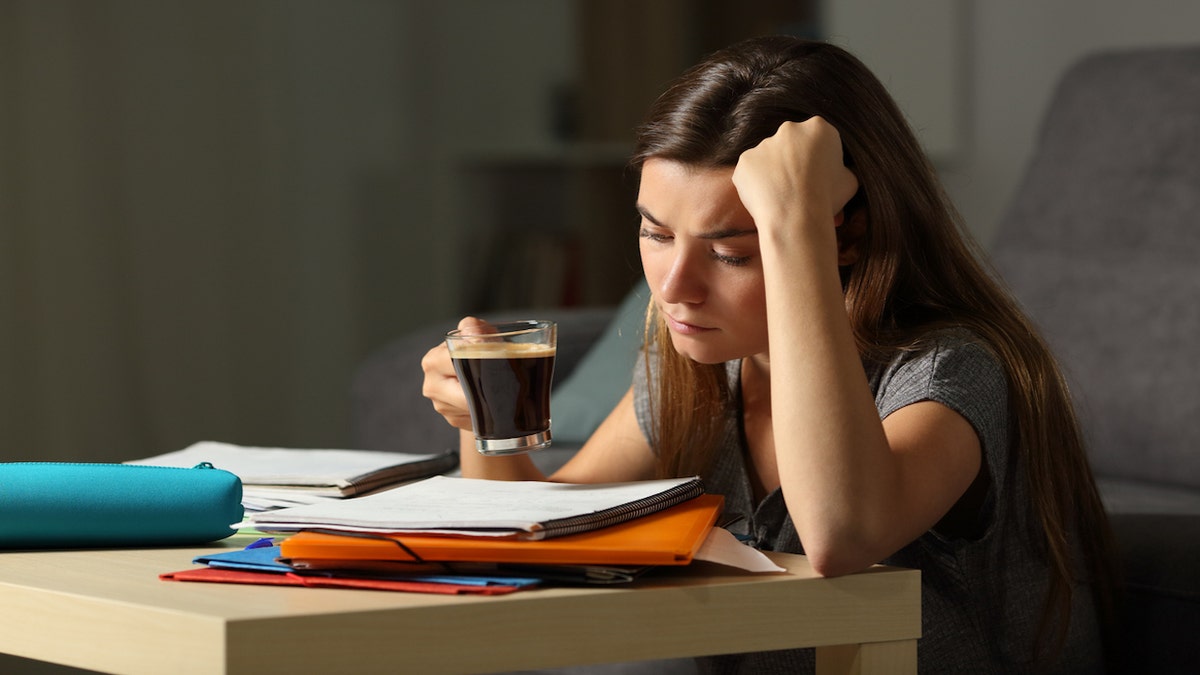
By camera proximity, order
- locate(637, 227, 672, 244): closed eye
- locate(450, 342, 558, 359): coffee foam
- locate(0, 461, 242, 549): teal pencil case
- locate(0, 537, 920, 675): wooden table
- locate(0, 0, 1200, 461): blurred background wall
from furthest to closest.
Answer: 1. locate(0, 0, 1200, 461): blurred background wall
2. locate(637, 227, 672, 244): closed eye
3. locate(450, 342, 558, 359): coffee foam
4. locate(0, 461, 242, 549): teal pencil case
5. locate(0, 537, 920, 675): wooden table

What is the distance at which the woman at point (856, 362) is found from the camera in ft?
3.42

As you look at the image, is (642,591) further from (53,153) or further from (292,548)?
(53,153)

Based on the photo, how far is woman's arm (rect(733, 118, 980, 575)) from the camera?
994 mm

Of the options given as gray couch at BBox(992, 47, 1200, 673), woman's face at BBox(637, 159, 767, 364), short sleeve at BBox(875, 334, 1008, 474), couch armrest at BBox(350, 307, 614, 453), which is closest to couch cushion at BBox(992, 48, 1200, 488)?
gray couch at BBox(992, 47, 1200, 673)

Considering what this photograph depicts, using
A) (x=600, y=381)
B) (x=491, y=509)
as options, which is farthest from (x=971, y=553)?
(x=600, y=381)

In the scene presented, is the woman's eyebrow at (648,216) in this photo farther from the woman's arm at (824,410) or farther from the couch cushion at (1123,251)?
the couch cushion at (1123,251)

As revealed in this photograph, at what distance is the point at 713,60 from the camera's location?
136 cm

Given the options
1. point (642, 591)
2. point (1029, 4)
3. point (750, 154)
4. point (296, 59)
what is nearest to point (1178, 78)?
point (1029, 4)

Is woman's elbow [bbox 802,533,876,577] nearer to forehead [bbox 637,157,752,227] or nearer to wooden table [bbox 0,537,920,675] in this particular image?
wooden table [bbox 0,537,920,675]

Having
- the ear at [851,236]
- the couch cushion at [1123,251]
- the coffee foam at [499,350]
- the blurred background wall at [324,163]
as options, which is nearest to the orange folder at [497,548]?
the coffee foam at [499,350]

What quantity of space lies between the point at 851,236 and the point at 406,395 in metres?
1.04

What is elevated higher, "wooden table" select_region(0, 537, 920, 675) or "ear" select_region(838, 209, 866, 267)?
"ear" select_region(838, 209, 866, 267)

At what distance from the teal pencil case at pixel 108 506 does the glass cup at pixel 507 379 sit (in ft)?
0.68

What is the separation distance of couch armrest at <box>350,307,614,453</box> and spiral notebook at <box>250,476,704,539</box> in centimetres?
106
